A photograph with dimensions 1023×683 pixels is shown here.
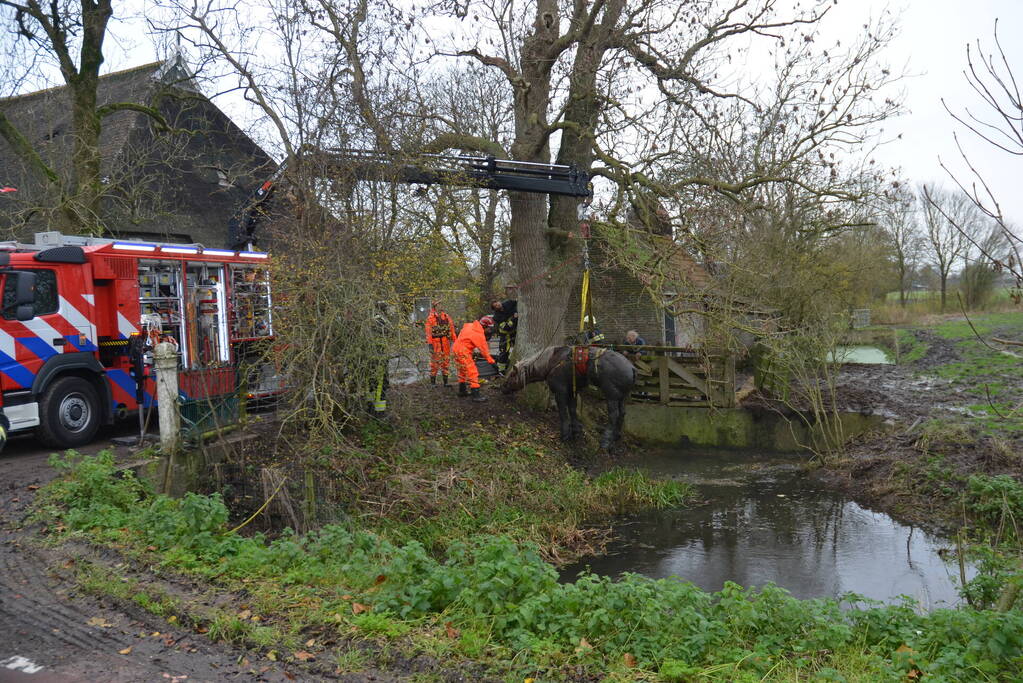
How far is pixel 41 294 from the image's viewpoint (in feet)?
34.1

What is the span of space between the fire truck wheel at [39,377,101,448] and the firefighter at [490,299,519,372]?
8334mm

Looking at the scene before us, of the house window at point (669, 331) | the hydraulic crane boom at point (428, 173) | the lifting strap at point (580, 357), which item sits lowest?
the lifting strap at point (580, 357)

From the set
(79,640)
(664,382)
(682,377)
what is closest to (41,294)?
(79,640)

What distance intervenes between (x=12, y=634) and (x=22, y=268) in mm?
6512

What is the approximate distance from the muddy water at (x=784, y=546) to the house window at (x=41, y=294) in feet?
25.0

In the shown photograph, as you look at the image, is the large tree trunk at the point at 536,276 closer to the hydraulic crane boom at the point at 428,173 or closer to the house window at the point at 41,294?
the hydraulic crane boom at the point at 428,173

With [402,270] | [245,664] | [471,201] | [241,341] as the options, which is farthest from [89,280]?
[245,664]

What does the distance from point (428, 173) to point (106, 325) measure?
17.2ft

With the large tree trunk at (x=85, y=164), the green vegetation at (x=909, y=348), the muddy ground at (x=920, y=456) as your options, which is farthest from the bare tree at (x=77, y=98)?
the green vegetation at (x=909, y=348)

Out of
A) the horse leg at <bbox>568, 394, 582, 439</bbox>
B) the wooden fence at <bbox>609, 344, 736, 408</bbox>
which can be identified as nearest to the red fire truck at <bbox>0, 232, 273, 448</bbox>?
the horse leg at <bbox>568, 394, 582, 439</bbox>

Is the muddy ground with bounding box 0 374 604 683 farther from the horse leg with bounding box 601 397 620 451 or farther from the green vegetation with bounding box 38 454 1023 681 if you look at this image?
the horse leg with bounding box 601 397 620 451

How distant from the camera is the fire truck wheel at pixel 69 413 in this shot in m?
10.2

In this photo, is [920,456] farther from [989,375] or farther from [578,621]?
[989,375]

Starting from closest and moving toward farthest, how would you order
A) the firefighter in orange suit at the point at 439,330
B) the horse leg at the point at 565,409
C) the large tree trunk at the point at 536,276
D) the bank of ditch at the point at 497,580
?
the bank of ditch at the point at 497,580
the firefighter in orange suit at the point at 439,330
the horse leg at the point at 565,409
the large tree trunk at the point at 536,276
